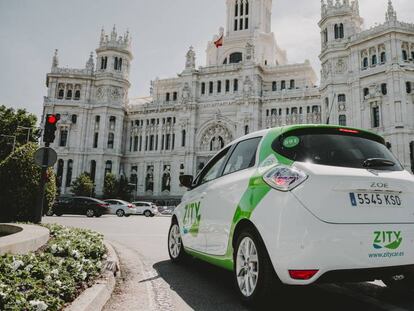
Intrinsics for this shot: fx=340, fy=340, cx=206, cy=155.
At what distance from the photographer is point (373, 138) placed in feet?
13.0

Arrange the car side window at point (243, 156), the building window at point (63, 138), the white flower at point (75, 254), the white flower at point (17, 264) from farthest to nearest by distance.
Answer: the building window at point (63, 138)
the white flower at point (75, 254)
the car side window at point (243, 156)
the white flower at point (17, 264)

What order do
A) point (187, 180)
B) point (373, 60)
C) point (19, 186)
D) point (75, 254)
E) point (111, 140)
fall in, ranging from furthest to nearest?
1. point (111, 140)
2. point (373, 60)
3. point (19, 186)
4. point (187, 180)
5. point (75, 254)

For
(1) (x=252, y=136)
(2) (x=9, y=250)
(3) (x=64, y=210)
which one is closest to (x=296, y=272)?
(1) (x=252, y=136)

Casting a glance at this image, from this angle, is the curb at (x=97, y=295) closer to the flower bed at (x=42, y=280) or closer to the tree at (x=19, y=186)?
the flower bed at (x=42, y=280)

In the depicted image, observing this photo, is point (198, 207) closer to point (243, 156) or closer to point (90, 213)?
point (243, 156)

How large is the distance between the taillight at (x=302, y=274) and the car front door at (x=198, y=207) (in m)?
1.90

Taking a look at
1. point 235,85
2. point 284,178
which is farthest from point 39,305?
point 235,85

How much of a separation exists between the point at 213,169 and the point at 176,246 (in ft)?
6.05

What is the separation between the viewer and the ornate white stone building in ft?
129

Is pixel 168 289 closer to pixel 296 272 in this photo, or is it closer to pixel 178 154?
pixel 296 272

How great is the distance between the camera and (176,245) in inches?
246

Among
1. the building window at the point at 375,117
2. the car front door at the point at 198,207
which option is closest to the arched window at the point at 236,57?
the building window at the point at 375,117

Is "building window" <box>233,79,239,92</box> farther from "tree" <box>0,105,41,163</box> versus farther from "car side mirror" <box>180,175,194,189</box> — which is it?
"car side mirror" <box>180,175,194,189</box>

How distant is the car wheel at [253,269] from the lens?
3193 mm
